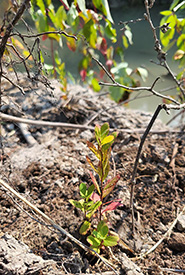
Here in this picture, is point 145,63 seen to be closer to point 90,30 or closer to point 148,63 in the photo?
point 148,63

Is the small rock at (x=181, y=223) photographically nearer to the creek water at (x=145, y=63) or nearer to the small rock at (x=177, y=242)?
the small rock at (x=177, y=242)

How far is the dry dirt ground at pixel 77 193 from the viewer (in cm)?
55

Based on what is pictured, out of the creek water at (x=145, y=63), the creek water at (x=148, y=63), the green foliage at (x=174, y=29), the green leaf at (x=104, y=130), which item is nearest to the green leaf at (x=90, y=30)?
the green foliage at (x=174, y=29)

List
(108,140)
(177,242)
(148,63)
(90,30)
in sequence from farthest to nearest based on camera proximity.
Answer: (148,63), (90,30), (177,242), (108,140)

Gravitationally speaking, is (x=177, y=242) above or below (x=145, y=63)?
below

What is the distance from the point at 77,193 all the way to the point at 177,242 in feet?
0.99

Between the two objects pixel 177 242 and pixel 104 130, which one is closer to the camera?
pixel 104 130

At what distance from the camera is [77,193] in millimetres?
689

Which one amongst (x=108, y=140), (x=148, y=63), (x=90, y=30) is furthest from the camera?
(x=148, y=63)

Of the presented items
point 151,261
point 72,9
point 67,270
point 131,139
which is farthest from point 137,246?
point 72,9

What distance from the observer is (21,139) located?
944 mm

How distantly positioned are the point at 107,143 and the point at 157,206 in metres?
0.33

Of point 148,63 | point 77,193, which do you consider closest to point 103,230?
point 77,193

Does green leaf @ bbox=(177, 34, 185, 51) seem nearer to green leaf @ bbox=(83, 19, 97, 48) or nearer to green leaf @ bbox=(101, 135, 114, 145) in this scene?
green leaf @ bbox=(83, 19, 97, 48)
